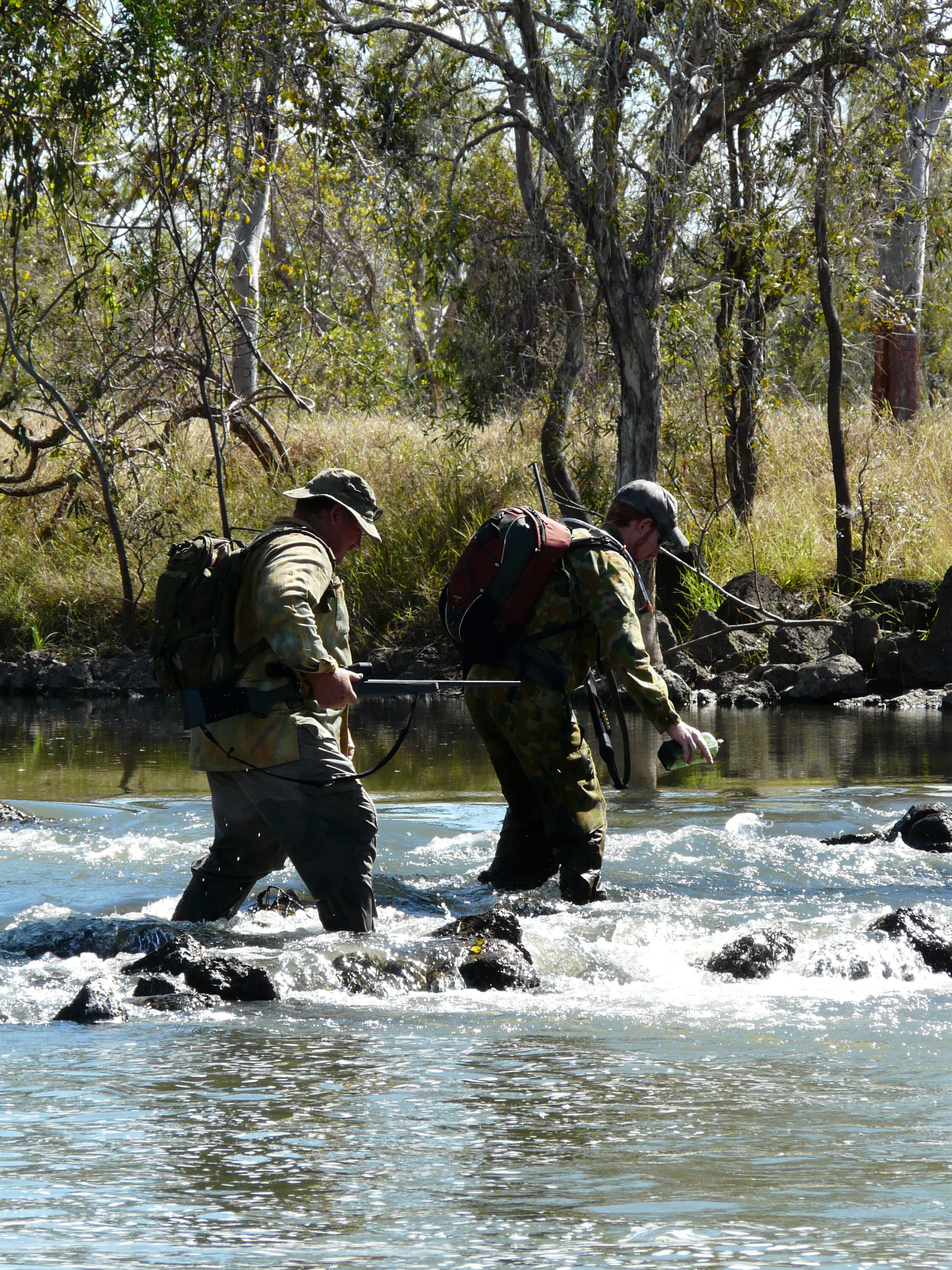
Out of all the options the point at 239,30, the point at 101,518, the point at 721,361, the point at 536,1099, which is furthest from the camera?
the point at 101,518

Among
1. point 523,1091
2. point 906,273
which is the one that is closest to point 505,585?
point 523,1091

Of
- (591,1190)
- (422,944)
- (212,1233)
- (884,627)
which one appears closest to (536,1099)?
(591,1190)

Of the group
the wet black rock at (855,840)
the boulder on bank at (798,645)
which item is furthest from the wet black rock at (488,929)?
the boulder on bank at (798,645)

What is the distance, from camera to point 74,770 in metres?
11.9

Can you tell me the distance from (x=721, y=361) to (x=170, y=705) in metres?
7.02

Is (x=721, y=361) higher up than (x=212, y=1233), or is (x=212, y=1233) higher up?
(x=721, y=361)

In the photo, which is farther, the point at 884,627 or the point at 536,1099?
the point at 884,627

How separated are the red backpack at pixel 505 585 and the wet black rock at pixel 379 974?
4.87 feet

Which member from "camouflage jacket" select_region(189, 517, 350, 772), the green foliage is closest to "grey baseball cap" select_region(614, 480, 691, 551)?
"camouflage jacket" select_region(189, 517, 350, 772)

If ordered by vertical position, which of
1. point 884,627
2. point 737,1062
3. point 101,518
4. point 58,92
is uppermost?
point 58,92

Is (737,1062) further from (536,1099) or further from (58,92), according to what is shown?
(58,92)

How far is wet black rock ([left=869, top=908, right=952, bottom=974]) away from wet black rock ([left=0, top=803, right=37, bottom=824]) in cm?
510

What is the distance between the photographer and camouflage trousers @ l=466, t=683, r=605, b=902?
651cm

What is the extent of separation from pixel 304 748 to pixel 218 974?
0.82 meters
